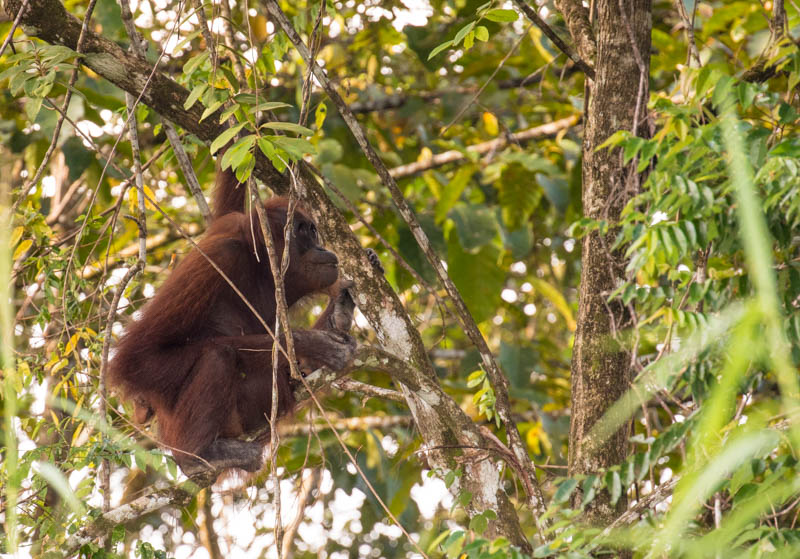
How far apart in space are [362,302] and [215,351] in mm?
822

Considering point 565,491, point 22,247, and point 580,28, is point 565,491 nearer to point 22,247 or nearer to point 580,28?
point 580,28

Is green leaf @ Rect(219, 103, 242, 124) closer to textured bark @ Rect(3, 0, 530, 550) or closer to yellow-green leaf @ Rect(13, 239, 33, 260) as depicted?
textured bark @ Rect(3, 0, 530, 550)

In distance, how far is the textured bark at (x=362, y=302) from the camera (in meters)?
3.17

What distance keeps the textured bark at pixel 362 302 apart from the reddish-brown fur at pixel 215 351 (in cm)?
30

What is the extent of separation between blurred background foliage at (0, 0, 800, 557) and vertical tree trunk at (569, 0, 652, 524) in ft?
0.41

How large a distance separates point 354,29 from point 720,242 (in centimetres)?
494

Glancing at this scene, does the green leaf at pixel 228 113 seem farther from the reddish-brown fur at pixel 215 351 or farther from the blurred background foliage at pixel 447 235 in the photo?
the reddish-brown fur at pixel 215 351

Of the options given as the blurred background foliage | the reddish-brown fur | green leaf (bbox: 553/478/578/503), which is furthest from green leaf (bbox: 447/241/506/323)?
green leaf (bbox: 553/478/578/503)

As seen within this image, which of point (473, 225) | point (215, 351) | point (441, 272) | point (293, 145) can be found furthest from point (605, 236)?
point (473, 225)

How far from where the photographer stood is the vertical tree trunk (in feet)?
10.6

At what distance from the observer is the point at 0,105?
6129 mm

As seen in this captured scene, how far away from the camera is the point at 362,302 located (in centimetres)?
353

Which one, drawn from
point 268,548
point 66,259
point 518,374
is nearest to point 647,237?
point 66,259

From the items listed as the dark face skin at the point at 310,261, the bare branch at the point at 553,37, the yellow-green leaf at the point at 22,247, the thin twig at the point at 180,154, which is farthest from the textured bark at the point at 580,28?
the yellow-green leaf at the point at 22,247
